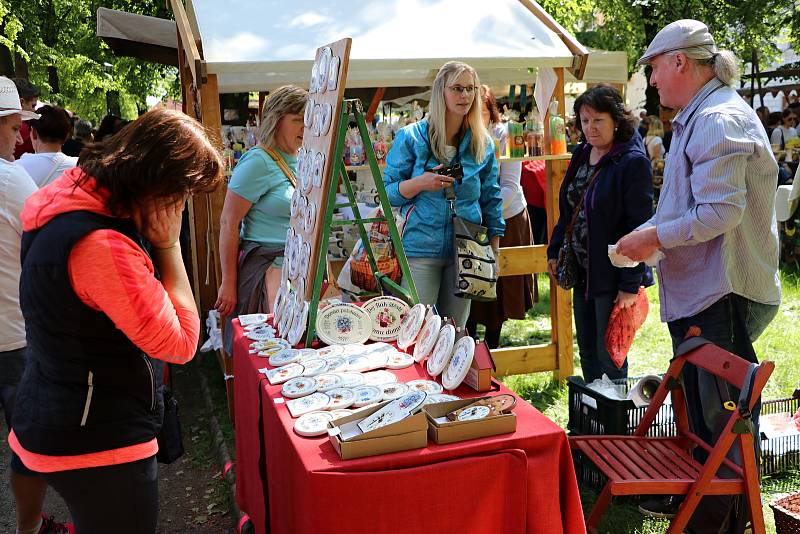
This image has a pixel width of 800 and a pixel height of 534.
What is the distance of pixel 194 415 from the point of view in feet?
15.8

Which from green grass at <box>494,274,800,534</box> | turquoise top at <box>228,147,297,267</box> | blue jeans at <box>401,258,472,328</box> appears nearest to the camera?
green grass at <box>494,274,800,534</box>

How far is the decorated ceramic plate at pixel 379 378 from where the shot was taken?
7.74ft

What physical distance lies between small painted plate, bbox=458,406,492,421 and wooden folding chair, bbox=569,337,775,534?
70 centimetres

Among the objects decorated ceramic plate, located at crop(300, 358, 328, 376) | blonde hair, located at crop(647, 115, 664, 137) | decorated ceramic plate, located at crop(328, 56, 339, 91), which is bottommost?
decorated ceramic plate, located at crop(300, 358, 328, 376)

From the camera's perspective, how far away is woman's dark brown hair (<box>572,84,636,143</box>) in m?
3.58

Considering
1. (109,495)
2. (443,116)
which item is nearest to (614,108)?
(443,116)

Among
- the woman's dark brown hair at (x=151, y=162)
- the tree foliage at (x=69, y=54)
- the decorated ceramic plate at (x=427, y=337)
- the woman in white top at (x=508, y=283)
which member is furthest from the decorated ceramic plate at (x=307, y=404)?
the tree foliage at (x=69, y=54)

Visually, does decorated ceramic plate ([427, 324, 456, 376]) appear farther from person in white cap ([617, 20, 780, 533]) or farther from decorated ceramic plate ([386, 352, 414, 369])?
person in white cap ([617, 20, 780, 533])

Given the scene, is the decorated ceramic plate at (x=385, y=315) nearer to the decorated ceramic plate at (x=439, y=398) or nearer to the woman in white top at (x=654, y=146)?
the decorated ceramic plate at (x=439, y=398)

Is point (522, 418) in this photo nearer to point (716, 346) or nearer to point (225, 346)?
point (716, 346)

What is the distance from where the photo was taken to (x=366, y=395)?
7.29 ft

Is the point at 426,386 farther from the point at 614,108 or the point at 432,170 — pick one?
the point at 614,108

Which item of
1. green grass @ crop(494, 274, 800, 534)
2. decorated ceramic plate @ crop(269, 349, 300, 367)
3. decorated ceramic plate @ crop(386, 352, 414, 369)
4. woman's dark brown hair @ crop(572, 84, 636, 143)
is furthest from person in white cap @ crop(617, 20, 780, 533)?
decorated ceramic plate @ crop(269, 349, 300, 367)

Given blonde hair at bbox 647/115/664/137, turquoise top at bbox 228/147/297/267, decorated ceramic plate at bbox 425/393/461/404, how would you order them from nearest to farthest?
1. decorated ceramic plate at bbox 425/393/461/404
2. turquoise top at bbox 228/147/297/267
3. blonde hair at bbox 647/115/664/137
